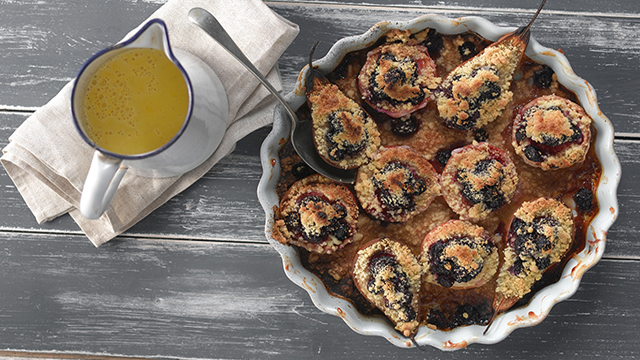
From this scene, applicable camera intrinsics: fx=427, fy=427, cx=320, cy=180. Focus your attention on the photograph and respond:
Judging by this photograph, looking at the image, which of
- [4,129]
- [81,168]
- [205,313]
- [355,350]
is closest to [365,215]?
[355,350]

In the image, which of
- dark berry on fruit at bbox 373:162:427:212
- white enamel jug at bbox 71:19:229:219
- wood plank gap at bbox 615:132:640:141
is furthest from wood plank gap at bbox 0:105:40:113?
wood plank gap at bbox 615:132:640:141

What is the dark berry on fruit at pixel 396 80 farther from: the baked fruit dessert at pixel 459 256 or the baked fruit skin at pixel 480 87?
the baked fruit dessert at pixel 459 256

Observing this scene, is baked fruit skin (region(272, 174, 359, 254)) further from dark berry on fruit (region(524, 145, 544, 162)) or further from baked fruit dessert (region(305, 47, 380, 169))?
dark berry on fruit (region(524, 145, 544, 162))

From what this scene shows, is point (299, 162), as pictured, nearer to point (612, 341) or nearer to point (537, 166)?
point (537, 166)

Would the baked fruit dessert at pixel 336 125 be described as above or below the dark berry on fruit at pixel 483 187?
above

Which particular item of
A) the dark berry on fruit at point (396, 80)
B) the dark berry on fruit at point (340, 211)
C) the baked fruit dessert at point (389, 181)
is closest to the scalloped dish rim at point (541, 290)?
the dark berry on fruit at point (396, 80)

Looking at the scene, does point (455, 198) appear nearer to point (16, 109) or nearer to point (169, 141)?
point (169, 141)

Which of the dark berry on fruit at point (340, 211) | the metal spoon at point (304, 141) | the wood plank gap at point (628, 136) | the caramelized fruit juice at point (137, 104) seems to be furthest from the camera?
the wood plank gap at point (628, 136)
